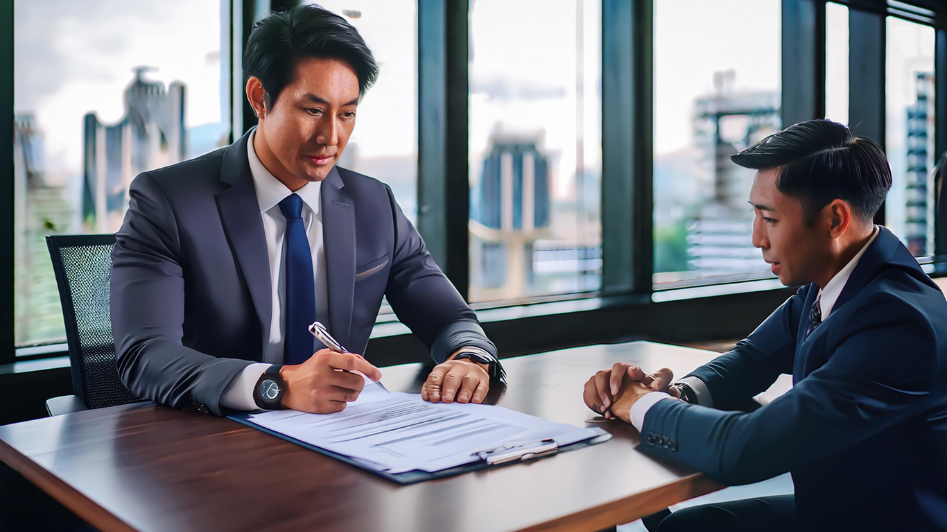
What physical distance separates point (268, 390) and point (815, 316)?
937mm

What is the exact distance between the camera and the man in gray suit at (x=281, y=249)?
1490mm

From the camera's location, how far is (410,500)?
0.87 m

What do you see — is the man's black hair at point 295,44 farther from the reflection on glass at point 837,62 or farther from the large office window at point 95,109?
the reflection on glass at point 837,62

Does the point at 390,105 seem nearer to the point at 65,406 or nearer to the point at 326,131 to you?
the point at 326,131

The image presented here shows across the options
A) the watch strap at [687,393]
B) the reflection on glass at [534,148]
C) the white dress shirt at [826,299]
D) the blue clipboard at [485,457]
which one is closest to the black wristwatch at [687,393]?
the watch strap at [687,393]

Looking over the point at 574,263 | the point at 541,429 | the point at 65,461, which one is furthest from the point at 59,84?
the point at 574,263

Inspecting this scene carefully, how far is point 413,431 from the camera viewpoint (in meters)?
1.13

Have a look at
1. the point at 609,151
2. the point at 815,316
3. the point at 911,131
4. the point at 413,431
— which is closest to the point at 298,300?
the point at 413,431

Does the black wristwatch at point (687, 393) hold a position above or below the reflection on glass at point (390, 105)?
below

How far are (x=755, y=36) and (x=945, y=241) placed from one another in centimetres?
270

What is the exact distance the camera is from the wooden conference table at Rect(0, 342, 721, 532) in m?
0.82

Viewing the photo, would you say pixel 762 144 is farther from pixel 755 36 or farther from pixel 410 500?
pixel 755 36

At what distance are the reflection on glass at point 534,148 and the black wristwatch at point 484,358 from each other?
1807 millimetres

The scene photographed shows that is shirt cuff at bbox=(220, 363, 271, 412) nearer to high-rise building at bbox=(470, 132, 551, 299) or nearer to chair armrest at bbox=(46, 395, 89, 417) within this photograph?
chair armrest at bbox=(46, 395, 89, 417)
